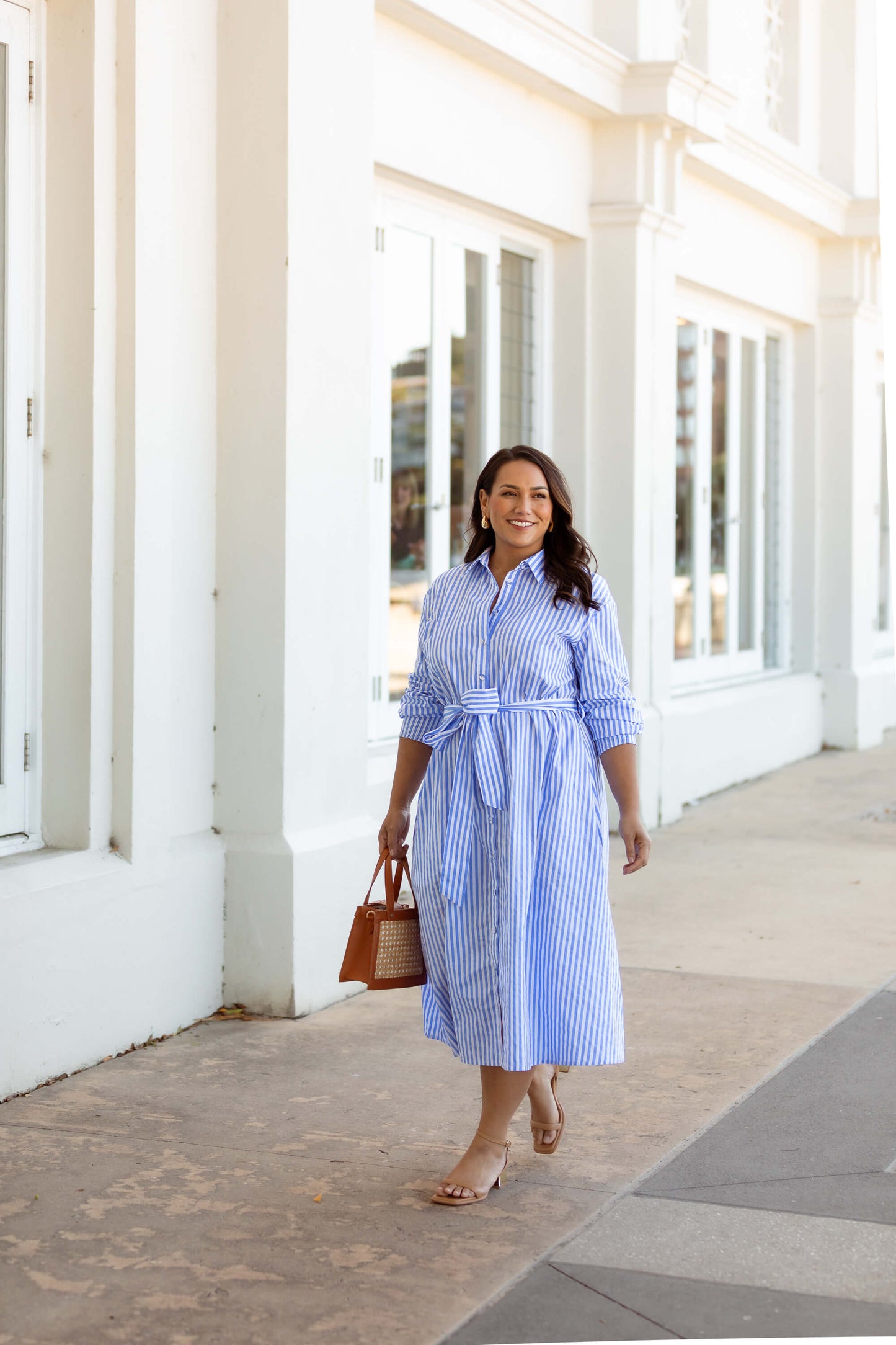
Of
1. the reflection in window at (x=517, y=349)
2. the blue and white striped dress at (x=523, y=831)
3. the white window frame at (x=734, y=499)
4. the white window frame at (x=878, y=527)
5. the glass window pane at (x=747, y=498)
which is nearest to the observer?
the blue and white striped dress at (x=523, y=831)

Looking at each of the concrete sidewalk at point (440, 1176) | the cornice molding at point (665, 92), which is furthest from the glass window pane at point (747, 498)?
the concrete sidewalk at point (440, 1176)

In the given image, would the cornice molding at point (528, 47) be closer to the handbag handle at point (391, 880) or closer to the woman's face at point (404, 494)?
the woman's face at point (404, 494)

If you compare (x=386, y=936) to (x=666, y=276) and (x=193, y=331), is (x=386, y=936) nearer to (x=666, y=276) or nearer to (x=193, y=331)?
(x=193, y=331)

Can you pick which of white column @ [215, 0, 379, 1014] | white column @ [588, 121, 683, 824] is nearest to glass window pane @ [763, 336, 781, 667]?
white column @ [588, 121, 683, 824]

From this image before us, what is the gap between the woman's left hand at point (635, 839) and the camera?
3645mm

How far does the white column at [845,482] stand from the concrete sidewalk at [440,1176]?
665cm

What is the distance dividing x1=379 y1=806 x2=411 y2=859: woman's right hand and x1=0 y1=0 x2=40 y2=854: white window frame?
1465 millimetres

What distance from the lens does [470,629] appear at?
Answer: 3670mm

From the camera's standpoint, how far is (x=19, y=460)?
4746 mm

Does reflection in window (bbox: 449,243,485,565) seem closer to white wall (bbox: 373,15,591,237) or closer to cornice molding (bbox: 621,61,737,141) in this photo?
white wall (bbox: 373,15,591,237)

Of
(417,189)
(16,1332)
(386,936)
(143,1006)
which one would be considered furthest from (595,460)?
(16,1332)

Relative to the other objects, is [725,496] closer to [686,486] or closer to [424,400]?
[686,486]

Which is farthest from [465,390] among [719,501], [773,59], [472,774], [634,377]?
[773,59]

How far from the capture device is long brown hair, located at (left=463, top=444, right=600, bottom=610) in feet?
12.0
